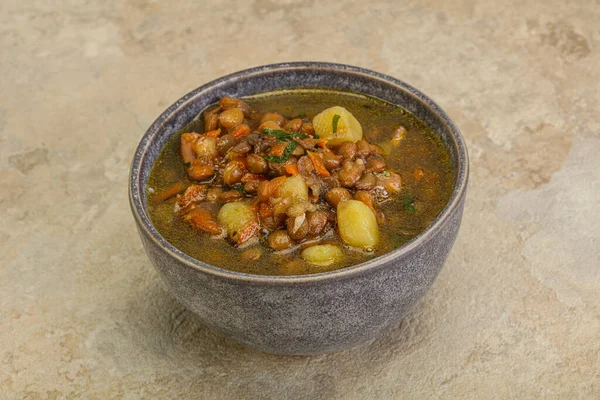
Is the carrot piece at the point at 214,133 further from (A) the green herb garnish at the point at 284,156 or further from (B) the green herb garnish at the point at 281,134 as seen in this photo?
(A) the green herb garnish at the point at 284,156

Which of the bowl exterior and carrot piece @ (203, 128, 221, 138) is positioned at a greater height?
carrot piece @ (203, 128, 221, 138)

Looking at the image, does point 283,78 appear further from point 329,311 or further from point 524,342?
point 524,342

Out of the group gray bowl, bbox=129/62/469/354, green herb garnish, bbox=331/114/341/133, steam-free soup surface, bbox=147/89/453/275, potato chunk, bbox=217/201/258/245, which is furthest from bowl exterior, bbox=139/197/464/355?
green herb garnish, bbox=331/114/341/133

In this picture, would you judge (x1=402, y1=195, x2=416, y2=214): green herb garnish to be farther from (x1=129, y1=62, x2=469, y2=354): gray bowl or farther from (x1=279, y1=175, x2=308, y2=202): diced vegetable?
(x1=279, y1=175, x2=308, y2=202): diced vegetable

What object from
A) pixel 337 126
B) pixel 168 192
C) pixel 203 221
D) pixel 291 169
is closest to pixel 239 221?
pixel 203 221

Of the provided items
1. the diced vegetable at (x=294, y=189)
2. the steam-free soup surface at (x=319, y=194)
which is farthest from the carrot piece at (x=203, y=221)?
the diced vegetable at (x=294, y=189)

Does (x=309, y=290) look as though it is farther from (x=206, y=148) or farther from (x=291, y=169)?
(x=206, y=148)

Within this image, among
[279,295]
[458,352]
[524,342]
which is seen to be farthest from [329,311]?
[524,342]
